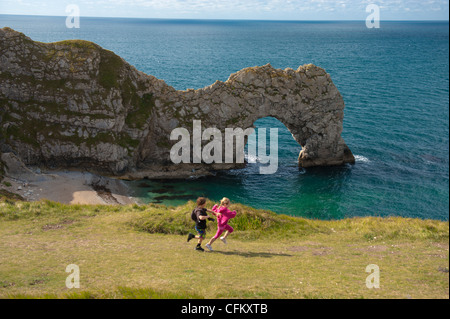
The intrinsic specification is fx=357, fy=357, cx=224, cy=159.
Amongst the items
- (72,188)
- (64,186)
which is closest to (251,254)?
(72,188)

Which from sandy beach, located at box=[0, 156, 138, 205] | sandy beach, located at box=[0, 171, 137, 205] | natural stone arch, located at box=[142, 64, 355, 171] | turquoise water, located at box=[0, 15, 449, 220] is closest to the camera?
sandy beach, located at box=[0, 171, 137, 205]

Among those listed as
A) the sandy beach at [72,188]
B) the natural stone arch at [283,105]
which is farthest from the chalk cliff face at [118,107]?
the sandy beach at [72,188]

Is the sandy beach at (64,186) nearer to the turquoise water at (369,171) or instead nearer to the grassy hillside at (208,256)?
the turquoise water at (369,171)

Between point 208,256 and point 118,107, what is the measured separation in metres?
39.4

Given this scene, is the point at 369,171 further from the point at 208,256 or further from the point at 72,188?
the point at 208,256

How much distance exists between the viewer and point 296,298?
553 inches

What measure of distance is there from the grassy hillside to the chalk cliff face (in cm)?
2180

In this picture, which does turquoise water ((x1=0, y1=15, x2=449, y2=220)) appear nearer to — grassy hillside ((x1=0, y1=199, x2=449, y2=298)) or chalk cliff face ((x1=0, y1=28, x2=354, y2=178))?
chalk cliff face ((x1=0, y1=28, x2=354, y2=178))

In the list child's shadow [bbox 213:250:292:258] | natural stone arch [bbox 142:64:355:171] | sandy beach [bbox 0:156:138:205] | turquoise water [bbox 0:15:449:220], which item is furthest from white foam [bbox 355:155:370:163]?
child's shadow [bbox 213:250:292:258]

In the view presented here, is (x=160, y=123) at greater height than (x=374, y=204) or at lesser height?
greater

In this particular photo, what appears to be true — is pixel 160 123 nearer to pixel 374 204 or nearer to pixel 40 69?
pixel 40 69

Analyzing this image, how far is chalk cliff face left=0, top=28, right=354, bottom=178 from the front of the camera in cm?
5175
